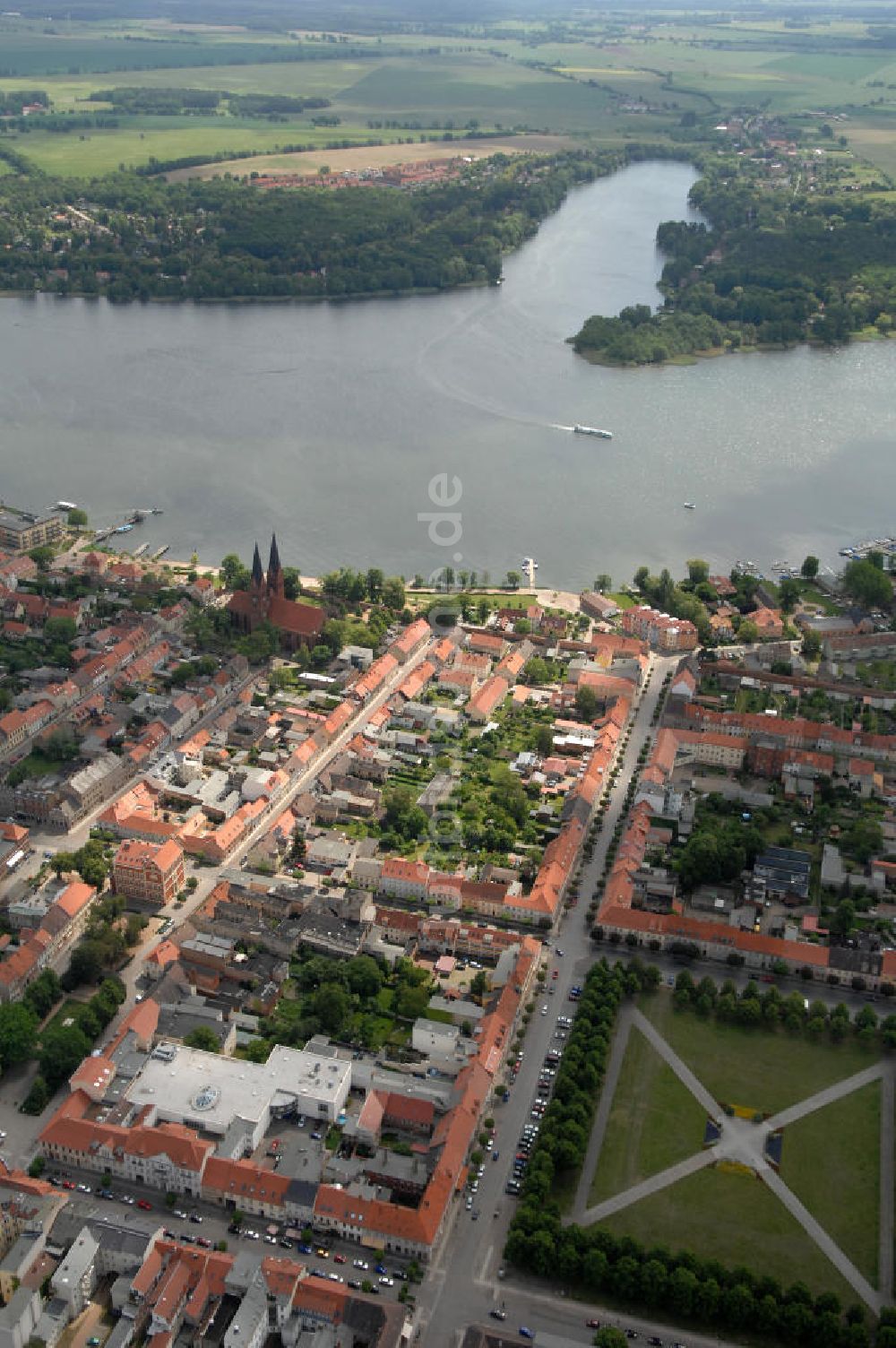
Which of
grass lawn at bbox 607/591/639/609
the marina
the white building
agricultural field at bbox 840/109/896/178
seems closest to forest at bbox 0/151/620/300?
agricultural field at bbox 840/109/896/178

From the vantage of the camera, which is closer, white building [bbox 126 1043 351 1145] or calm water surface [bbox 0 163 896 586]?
white building [bbox 126 1043 351 1145]

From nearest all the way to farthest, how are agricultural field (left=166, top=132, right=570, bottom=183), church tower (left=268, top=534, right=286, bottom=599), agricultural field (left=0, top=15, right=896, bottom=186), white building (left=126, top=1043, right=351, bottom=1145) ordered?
white building (left=126, top=1043, right=351, bottom=1145) < church tower (left=268, top=534, right=286, bottom=599) < agricultural field (left=166, top=132, right=570, bottom=183) < agricultural field (left=0, top=15, right=896, bottom=186)

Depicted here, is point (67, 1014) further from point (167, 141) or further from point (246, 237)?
point (167, 141)

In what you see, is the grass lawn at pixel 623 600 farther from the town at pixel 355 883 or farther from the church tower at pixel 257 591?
the church tower at pixel 257 591

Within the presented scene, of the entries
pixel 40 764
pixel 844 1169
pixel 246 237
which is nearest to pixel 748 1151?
pixel 844 1169

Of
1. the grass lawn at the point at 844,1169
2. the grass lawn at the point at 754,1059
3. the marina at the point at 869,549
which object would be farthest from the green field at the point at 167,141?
the grass lawn at the point at 844,1169

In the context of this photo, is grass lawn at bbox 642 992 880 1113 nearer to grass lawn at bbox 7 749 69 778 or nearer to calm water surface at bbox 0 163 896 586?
grass lawn at bbox 7 749 69 778

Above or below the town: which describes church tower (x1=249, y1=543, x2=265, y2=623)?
above
